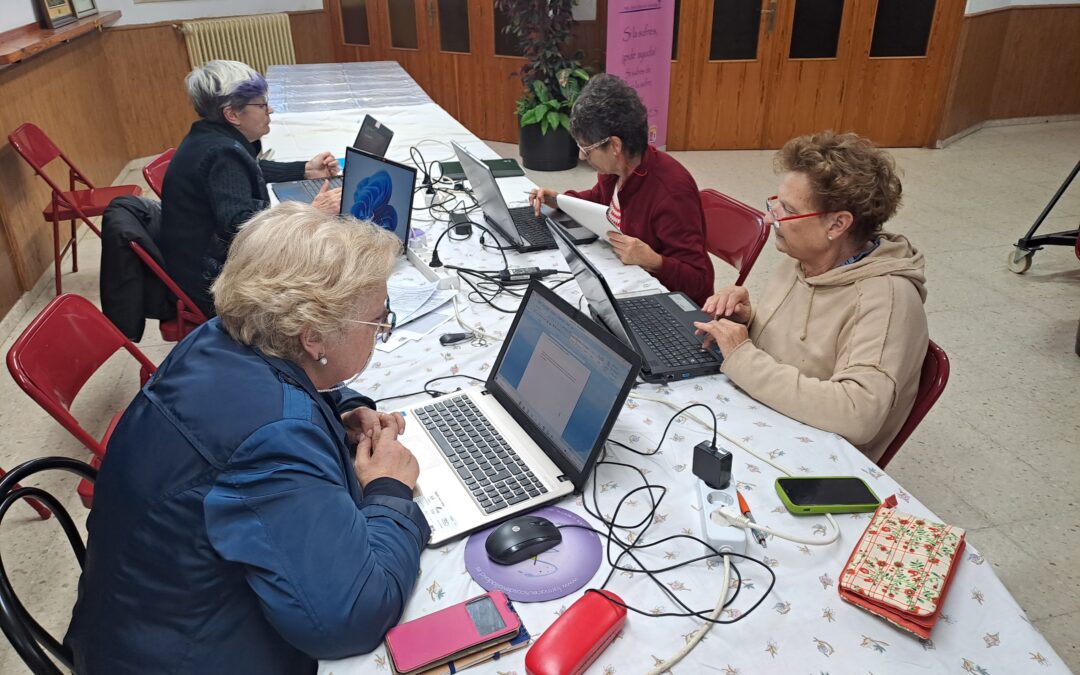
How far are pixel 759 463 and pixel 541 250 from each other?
4.20 ft

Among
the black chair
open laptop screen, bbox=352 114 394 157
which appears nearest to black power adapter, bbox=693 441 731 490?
the black chair

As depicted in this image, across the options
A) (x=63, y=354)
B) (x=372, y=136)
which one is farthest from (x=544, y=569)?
(x=372, y=136)

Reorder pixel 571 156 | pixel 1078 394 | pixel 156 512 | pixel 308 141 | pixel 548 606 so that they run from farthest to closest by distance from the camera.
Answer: pixel 571 156
pixel 308 141
pixel 1078 394
pixel 548 606
pixel 156 512

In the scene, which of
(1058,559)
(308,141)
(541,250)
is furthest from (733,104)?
(1058,559)

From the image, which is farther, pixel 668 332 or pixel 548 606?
pixel 668 332

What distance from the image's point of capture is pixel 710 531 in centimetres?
124

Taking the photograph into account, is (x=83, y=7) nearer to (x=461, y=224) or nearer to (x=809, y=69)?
(x=461, y=224)

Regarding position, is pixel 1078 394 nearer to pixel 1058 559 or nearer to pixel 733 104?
pixel 1058 559

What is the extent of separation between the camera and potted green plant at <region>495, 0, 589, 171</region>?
548 cm

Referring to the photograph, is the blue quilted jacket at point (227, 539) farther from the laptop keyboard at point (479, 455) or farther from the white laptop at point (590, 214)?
the white laptop at point (590, 214)

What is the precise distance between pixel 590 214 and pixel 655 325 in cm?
74

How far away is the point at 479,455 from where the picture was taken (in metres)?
1.44

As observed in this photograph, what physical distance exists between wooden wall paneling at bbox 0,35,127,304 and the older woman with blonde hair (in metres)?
3.26

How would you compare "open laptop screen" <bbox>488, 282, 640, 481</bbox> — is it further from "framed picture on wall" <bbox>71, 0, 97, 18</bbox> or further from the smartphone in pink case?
"framed picture on wall" <bbox>71, 0, 97, 18</bbox>
